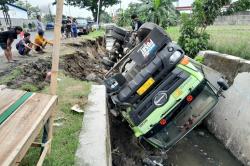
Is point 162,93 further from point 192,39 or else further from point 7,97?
point 192,39

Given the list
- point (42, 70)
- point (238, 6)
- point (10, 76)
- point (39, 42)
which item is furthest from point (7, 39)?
point (238, 6)

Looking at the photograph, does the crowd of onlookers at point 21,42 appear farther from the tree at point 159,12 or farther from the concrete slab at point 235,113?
the concrete slab at point 235,113

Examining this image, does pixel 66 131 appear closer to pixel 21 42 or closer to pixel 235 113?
pixel 235 113

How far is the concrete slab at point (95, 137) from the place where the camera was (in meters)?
3.51

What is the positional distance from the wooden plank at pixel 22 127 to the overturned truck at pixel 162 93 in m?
2.11

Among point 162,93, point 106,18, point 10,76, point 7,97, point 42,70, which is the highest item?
point 7,97

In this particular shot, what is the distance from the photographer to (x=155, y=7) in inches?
582

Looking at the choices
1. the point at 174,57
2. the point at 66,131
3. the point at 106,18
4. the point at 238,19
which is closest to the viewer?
the point at 66,131

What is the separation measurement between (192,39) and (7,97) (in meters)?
7.21

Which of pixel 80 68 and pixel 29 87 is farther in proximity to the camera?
pixel 80 68

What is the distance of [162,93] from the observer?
5.02 metres

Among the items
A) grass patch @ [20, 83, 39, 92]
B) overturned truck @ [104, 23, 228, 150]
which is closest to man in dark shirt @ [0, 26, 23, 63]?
grass patch @ [20, 83, 39, 92]

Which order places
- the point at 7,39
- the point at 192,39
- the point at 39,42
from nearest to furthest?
the point at 192,39, the point at 7,39, the point at 39,42

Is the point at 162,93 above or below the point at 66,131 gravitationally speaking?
above
